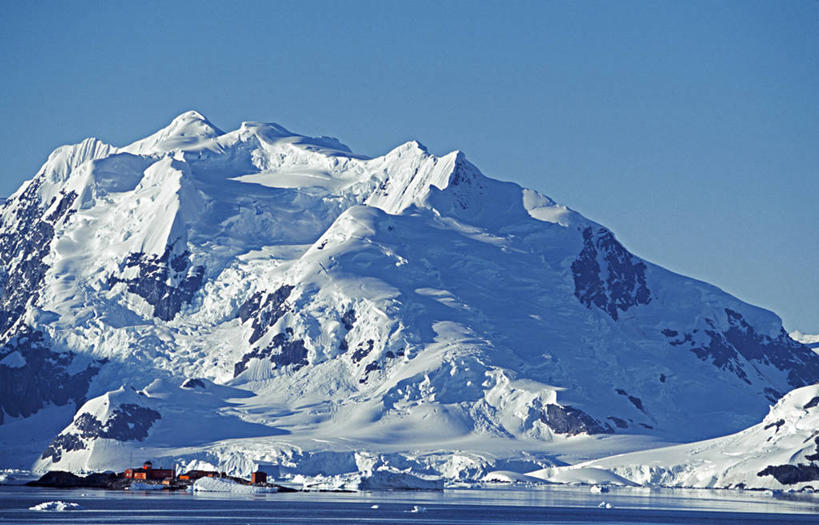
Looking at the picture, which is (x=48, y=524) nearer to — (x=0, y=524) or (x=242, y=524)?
(x=0, y=524)

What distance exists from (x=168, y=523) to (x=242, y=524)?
9.00 meters

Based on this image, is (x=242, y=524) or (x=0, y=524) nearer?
(x=0, y=524)

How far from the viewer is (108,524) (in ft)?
637

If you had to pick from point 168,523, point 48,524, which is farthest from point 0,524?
point 168,523

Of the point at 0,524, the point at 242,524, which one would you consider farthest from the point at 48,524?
the point at 242,524

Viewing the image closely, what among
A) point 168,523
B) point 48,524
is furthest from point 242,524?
point 48,524

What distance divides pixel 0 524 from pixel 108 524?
12.9 meters

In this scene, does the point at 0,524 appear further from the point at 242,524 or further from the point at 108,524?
the point at 242,524

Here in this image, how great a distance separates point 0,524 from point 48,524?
5346mm

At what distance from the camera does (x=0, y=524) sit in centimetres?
18750

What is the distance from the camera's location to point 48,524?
189 metres

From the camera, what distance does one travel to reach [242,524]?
7864 inches

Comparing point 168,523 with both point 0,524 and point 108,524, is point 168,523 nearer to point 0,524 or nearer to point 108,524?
point 108,524

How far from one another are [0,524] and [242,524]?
28820mm
